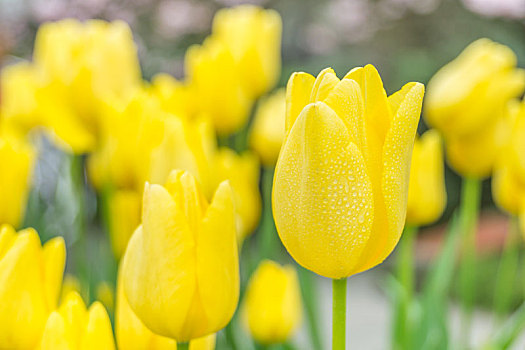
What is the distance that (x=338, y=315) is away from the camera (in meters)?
0.28

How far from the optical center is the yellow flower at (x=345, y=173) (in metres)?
0.27

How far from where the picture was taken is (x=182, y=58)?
12.2ft

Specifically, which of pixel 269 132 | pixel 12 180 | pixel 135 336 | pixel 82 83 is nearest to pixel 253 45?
pixel 269 132

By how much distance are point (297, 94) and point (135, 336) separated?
16cm

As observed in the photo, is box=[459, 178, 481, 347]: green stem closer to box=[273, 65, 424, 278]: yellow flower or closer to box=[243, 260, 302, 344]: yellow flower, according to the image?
box=[243, 260, 302, 344]: yellow flower

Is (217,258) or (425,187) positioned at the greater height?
(217,258)

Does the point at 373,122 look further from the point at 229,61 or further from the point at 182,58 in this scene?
the point at 182,58

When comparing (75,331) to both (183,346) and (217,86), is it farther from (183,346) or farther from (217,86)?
(217,86)

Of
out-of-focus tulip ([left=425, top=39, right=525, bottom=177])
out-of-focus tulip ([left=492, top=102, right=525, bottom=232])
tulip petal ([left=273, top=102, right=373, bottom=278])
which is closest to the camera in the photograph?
tulip petal ([left=273, top=102, right=373, bottom=278])

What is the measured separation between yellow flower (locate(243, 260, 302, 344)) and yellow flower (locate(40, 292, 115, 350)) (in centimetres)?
39

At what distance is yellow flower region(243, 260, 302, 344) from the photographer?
0.72m

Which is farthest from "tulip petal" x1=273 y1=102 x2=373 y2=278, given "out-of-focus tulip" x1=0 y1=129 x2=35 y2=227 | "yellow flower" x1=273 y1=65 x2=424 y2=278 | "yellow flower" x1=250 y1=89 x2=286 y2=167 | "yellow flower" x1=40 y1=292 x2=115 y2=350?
"yellow flower" x1=250 y1=89 x2=286 y2=167

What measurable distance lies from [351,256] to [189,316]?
3.4 inches

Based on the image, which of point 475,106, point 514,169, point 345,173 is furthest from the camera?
point 475,106
